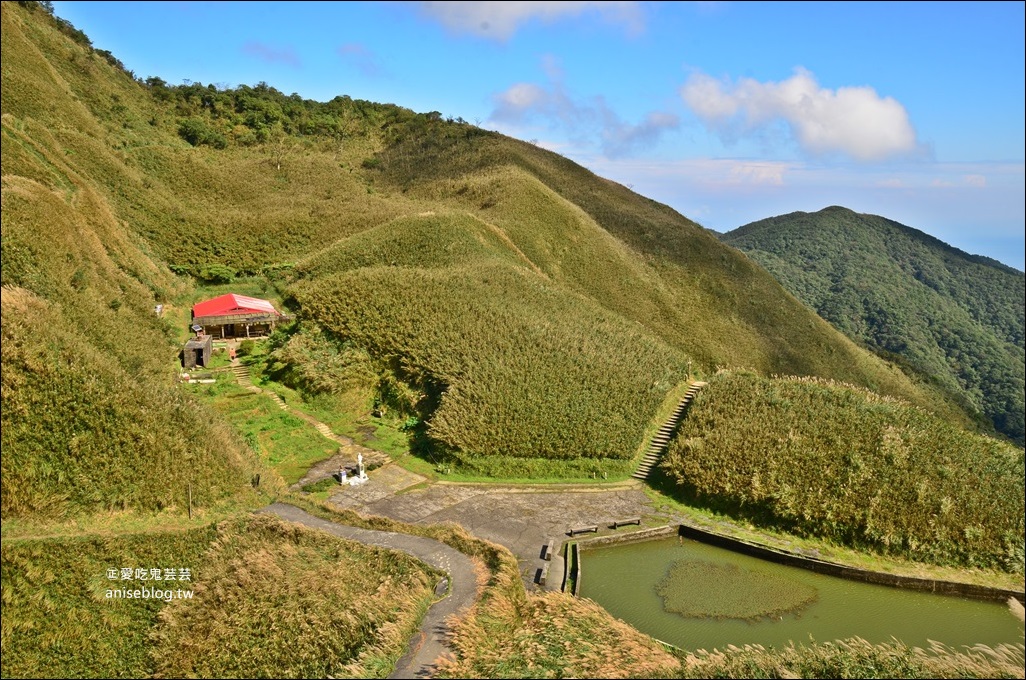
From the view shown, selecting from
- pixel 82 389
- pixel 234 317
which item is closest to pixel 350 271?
pixel 234 317

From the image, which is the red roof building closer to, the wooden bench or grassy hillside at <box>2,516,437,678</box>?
grassy hillside at <box>2,516,437,678</box>

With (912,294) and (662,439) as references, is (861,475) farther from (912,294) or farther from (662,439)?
(912,294)

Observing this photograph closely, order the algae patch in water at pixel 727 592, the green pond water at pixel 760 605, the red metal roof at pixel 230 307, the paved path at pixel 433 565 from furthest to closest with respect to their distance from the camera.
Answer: the red metal roof at pixel 230 307, the algae patch in water at pixel 727 592, the green pond water at pixel 760 605, the paved path at pixel 433 565

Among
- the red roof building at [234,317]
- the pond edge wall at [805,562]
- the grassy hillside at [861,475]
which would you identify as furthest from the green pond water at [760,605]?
the red roof building at [234,317]

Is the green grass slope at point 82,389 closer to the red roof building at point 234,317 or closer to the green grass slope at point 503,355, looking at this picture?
the red roof building at point 234,317

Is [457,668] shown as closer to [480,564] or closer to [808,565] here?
[480,564]

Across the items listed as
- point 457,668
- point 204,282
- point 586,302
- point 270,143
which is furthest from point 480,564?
point 270,143

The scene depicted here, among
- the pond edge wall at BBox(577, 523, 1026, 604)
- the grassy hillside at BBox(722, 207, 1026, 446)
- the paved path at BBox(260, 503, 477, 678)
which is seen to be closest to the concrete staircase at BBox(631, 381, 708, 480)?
the pond edge wall at BBox(577, 523, 1026, 604)
